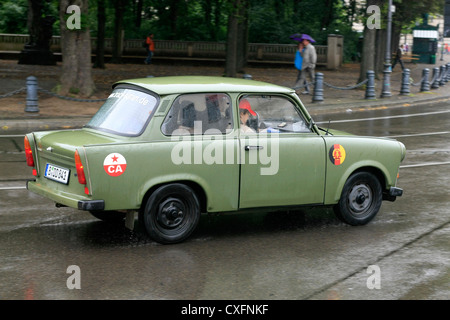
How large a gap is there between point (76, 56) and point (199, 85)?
14.2 m

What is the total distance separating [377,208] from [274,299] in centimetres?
291

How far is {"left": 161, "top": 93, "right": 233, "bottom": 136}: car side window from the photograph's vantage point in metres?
6.96

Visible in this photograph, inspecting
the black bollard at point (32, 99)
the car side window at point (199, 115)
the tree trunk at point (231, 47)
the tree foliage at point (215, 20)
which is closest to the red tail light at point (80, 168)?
the car side window at point (199, 115)

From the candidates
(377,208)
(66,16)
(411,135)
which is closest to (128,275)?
(377,208)

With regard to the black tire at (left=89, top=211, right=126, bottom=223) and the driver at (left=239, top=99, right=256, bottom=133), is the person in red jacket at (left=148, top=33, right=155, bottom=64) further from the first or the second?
the driver at (left=239, top=99, right=256, bottom=133)

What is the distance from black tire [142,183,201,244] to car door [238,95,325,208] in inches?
21.8

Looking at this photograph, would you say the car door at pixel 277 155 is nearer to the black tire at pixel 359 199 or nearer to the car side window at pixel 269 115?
the car side window at pixel 269 115

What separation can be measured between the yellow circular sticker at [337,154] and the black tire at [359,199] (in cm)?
29

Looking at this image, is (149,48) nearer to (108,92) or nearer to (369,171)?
(108,92)

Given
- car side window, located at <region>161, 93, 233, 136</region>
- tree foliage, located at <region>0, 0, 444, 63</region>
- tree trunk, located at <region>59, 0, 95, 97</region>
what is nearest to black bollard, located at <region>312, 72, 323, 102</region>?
tree trunk, located at <region>59, 0, 95, 97</region>

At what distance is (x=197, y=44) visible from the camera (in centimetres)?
4112

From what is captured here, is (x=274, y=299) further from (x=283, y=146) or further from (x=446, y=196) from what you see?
(x=446, y=196)

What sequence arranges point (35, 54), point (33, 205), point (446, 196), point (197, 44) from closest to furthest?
point (33, 205) → point (446, 196) → point (35, 54) → point (197, 44)

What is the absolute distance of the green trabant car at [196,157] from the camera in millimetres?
6641
